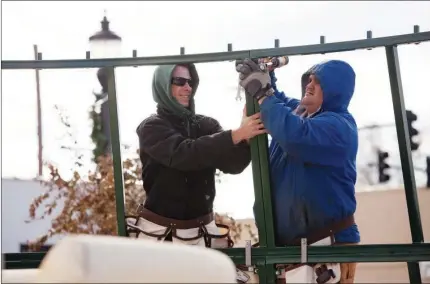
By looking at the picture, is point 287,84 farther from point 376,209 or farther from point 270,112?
point 376,209

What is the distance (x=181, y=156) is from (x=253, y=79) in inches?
29.6

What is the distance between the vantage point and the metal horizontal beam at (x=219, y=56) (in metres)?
6.64

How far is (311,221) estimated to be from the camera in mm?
6699

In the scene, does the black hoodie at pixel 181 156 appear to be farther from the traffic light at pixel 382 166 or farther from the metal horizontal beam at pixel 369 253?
the traffic light at pixel 382 166

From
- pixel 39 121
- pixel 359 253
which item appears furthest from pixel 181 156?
pixel 39 121

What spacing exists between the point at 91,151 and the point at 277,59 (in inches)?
87.2

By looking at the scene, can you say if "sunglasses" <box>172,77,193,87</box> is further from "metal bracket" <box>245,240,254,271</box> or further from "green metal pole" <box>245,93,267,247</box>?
"metal bracket" <box>245,240,254,271</box>

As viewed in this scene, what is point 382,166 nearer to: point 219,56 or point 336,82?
point 336,82

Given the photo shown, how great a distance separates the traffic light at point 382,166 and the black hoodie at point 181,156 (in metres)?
1.26

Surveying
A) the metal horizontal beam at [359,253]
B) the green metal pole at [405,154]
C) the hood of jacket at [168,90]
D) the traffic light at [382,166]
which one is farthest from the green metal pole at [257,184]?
the traffic light at [382,166]

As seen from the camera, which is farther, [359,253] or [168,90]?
[168,90]

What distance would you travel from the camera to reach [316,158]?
6.61 meters

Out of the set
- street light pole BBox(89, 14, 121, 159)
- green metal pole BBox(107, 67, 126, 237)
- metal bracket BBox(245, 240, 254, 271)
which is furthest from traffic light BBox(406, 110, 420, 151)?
street light pole BBox(89, 14, 121, 159)

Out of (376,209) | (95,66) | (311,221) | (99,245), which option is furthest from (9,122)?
(99,245)
